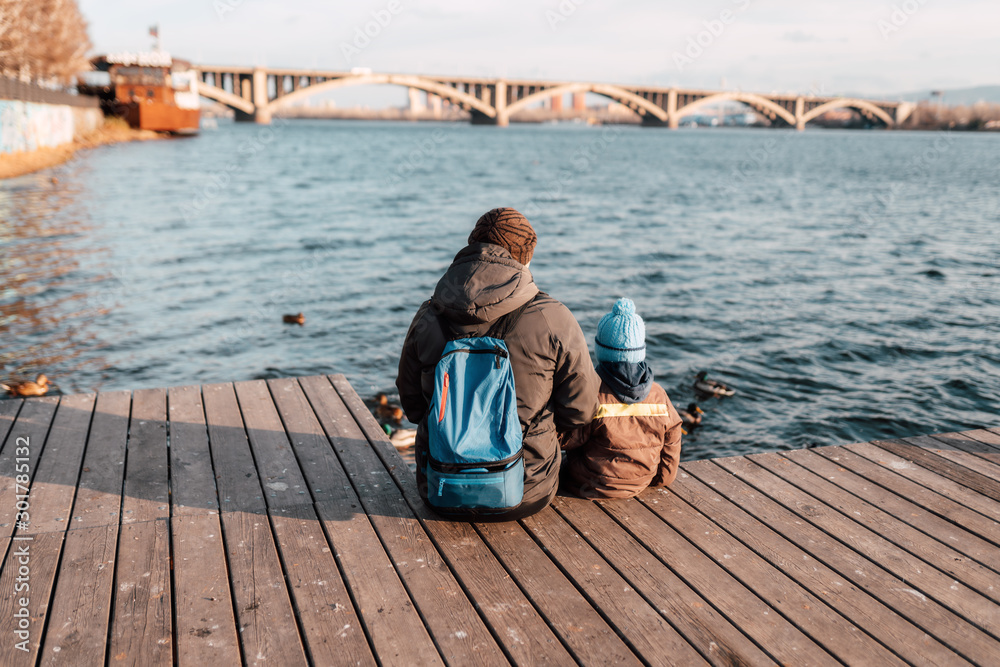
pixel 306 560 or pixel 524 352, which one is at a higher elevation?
pixel 524 352

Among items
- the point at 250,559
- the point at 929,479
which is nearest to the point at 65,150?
the point at 250,559

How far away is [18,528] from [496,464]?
8.28ft

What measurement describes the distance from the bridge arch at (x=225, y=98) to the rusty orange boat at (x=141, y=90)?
1979 centimetres

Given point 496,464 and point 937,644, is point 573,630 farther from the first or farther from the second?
point 937,644

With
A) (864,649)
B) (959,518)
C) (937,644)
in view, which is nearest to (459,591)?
(864,649)

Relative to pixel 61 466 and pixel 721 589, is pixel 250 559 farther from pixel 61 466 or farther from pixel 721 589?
pixel 721 589

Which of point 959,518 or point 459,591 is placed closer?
point 459,591

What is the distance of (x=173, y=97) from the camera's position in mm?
65375

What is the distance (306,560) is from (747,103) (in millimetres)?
107422

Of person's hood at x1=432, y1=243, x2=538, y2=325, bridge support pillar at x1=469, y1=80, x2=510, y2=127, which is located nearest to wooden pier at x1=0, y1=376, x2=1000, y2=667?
person's hood at x1=432, y1=243, x2=538, y2=325

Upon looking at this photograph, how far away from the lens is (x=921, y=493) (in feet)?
14.3

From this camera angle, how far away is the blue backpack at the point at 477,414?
11.1ft

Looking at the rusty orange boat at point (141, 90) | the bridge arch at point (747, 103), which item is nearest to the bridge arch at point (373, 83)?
the rusty orange boat at point (141, 90)

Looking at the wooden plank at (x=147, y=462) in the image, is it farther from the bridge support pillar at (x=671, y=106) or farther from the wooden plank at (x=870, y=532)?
the bridge support pillar at (x=671, y=106)
